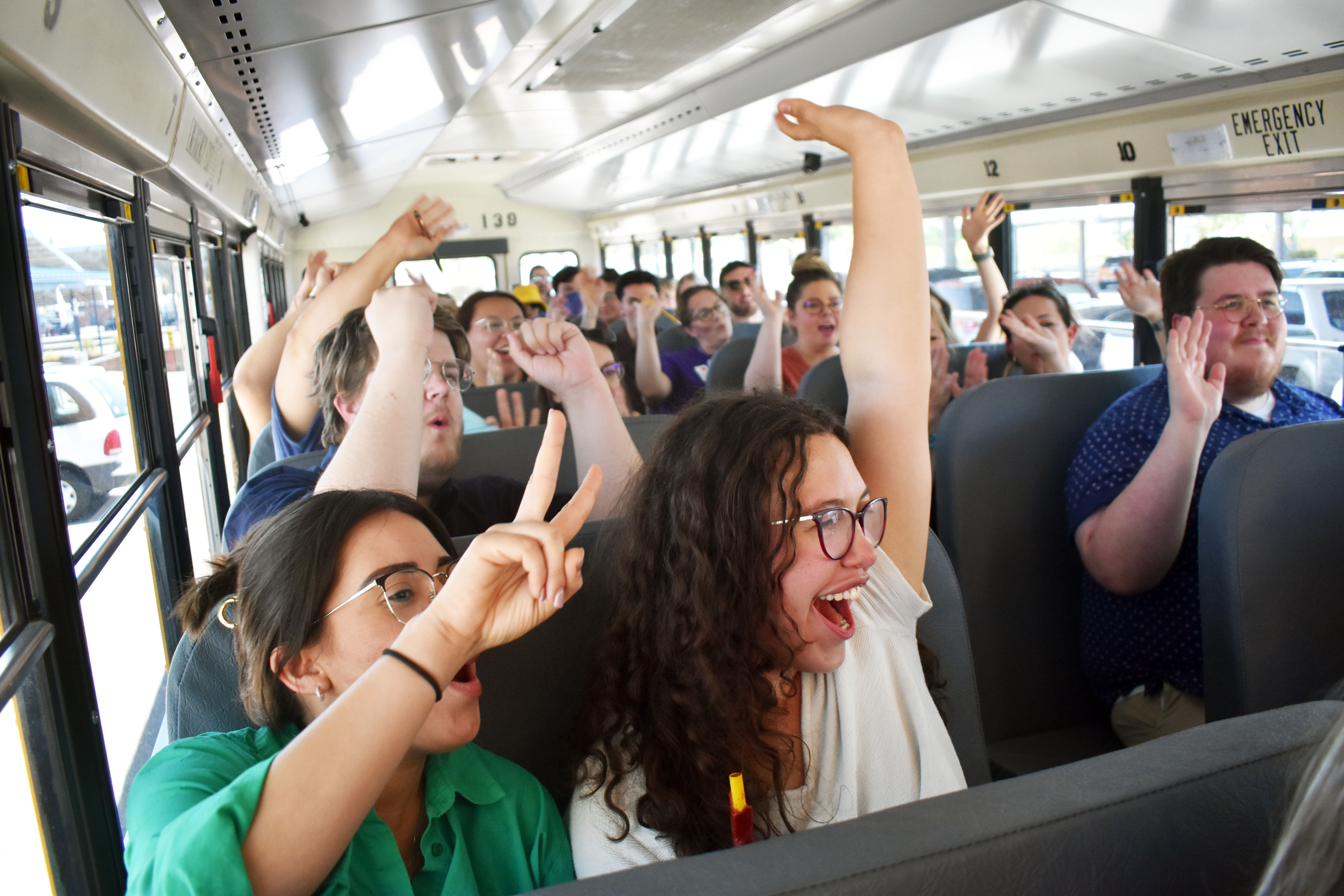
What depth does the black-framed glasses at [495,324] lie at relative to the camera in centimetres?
433

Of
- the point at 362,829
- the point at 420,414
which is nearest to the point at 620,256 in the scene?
the point at 420,414

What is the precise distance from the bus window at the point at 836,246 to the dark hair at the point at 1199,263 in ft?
18.9

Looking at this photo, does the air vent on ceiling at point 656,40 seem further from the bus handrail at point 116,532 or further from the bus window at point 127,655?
the bus window at point 127,655

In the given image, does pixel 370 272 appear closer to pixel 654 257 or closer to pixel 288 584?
pixel 288 584

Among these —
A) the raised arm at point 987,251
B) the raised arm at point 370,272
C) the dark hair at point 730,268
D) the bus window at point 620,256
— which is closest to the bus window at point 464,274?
the bus window at point 620,256

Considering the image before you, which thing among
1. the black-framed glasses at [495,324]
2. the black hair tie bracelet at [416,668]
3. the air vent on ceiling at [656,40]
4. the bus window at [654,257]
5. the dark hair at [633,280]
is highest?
the air vent on ceiling at [656,40]

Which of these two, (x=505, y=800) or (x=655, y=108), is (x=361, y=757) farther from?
(x=655, y=108)

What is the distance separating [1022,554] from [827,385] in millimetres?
1303

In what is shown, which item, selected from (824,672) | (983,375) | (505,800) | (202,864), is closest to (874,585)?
(824,672)

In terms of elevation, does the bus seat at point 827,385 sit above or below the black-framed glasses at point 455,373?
below

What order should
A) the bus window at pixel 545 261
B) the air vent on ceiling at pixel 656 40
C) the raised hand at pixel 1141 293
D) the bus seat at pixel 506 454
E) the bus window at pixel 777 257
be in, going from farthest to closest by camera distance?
the bus window at pixel 545 261 < the bus window at pixel 777 257 < the air vent on ceiling at pixel 656 40 < the raised hand at pixel 1141 293 < the bus seat at pixel 506 454

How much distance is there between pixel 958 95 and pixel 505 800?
4.24 m

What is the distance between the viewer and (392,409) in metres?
1.72

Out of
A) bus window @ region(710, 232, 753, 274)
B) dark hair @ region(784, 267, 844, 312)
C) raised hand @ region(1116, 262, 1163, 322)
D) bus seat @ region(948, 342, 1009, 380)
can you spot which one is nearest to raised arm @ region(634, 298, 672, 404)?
dark hair @ region(784, 267, 844, 312)
